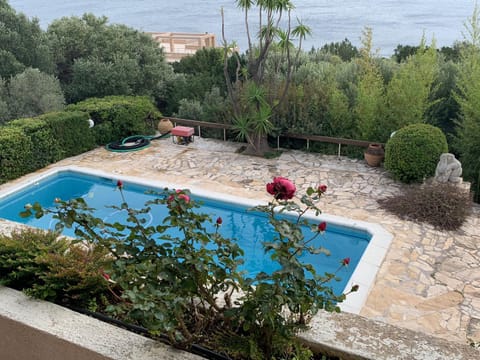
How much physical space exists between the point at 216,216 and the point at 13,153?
423cm

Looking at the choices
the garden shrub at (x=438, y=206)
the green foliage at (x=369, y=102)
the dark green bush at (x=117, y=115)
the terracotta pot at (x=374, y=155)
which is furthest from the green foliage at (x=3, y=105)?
the garden shrub at (x=438, y=206)

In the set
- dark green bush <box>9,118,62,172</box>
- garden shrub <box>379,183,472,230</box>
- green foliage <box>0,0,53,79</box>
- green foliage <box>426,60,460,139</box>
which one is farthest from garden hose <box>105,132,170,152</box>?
green foliage <box>426,60,460,139</box>

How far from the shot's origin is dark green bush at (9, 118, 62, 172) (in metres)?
9.49

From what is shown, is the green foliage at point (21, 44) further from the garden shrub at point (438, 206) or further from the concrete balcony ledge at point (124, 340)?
the concrete balcony ledge at point (124, 340)

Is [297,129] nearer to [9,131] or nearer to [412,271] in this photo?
[412,271]

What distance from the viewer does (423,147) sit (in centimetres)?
847

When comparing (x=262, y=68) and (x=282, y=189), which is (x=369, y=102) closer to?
(x=262, y=68)

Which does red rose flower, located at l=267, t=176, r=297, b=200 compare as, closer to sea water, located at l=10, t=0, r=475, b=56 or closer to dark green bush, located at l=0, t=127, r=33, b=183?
dark green bush, located at l=0, t=127, r=33, b=183

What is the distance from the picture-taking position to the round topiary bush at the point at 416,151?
27.8 ft

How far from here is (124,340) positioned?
93.4 inches

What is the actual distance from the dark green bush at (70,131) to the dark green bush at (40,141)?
12 centimetres

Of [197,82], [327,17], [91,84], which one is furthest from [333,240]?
[327,17]

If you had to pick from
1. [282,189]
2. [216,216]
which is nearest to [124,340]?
[282,189]

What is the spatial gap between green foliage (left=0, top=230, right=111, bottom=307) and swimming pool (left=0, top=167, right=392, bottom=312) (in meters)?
3.29
